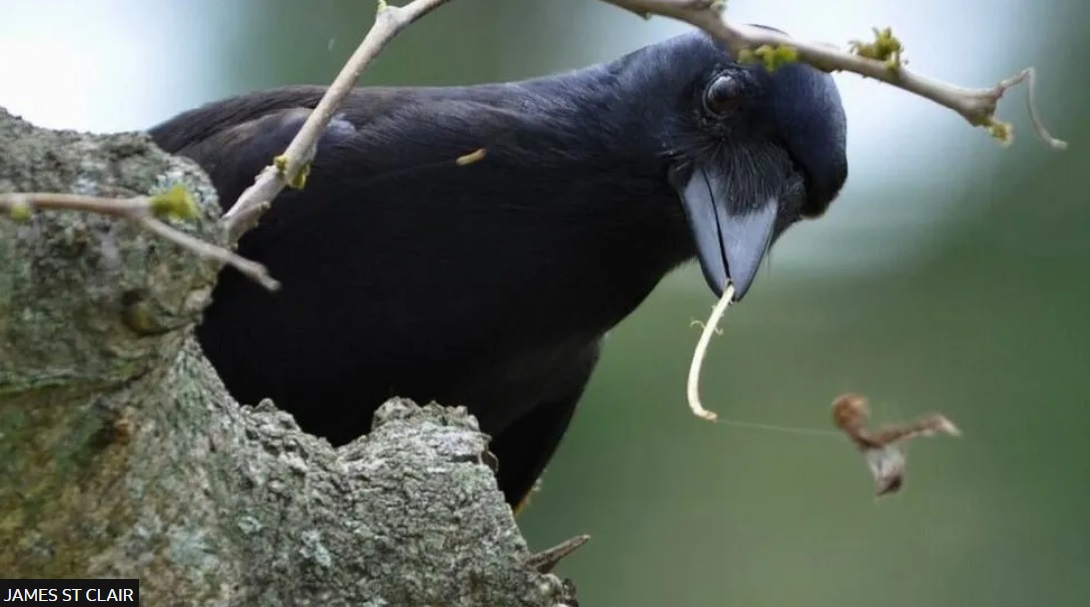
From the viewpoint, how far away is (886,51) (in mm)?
1632

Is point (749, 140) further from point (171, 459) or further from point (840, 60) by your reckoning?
point (171, 459)

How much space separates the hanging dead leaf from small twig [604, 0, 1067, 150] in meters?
0.26

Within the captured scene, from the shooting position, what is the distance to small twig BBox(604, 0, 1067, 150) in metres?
1.60

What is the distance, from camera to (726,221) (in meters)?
2.79

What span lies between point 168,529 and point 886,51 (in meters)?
0.76

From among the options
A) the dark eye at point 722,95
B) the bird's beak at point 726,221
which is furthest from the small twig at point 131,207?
the dark eye at point 722,95

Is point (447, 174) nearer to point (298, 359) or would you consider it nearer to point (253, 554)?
point (298, 359)

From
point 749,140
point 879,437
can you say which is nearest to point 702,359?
point 879,437

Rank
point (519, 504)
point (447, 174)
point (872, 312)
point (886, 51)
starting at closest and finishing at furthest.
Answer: point (886, 51) < point (447, 174) < point (519, 504) < point (872, 312)

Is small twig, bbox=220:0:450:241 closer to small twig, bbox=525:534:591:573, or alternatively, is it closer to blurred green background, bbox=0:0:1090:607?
small twig, bbox=525:534:591:573

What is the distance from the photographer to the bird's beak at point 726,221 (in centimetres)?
265

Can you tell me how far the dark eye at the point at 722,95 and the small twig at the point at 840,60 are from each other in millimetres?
1301

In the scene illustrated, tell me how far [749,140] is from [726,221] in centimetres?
23

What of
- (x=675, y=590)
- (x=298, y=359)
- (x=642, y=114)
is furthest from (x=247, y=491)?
(x=675, y=590)
